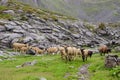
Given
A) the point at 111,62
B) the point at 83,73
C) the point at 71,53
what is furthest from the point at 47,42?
the point at 83,73

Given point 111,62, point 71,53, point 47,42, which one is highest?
point 111,62

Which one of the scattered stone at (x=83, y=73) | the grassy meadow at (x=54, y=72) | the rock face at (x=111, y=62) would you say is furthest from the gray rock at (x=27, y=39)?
the rock face at (x=111, y=62)

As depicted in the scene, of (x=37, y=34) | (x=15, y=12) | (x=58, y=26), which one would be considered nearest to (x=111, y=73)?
(x=37, y=34)

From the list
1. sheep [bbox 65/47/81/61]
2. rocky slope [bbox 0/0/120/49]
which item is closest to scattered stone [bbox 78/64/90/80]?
sheep [bbox 65/47/81/61]

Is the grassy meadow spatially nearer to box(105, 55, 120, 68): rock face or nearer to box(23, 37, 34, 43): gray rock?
box(105, 55, 120, 68): rock face

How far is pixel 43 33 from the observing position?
311ft

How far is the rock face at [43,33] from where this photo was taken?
82688mm

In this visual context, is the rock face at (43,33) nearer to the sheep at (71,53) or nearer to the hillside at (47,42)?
the hillside at (47,42)

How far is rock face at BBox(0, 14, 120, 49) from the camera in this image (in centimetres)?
8269

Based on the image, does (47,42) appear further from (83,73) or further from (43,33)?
(83,73)

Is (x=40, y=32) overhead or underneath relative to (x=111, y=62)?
underneath

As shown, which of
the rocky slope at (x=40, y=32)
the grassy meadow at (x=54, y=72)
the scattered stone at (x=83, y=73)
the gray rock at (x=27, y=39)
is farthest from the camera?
the rocky slope at (x=40, y=32)

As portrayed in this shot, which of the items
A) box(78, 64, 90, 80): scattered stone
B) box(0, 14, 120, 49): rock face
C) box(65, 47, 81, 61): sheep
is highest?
box(78, 64, 90, 80): scattered stone

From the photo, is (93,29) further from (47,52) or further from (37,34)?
(47,52)
